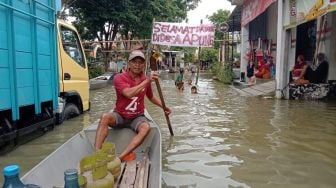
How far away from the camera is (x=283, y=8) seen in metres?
12.3

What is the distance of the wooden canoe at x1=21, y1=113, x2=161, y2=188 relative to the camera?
140 inches

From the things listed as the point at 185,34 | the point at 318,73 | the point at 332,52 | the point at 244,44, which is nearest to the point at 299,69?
the point at 318,73

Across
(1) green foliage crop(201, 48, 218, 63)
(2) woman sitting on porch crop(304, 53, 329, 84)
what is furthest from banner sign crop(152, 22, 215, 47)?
(1) green foliage crop(201, 48, 218, 63)

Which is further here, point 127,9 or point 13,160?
point 127,9

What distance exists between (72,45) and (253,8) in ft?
34.3

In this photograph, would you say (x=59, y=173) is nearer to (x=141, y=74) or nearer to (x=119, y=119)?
(x=119, y=119)

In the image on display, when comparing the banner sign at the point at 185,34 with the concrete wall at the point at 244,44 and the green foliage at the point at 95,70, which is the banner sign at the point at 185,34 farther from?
the green foliage at the point at 95,70

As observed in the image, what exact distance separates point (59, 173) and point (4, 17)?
2780 mm

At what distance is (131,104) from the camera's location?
5.28 meters

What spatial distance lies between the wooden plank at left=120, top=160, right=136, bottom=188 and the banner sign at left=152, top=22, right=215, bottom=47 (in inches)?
512

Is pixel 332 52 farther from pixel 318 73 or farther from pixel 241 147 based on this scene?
pixel 241 147

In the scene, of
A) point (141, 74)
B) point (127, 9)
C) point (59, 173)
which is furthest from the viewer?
point (127, 9)

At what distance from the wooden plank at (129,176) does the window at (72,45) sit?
4.64 meters

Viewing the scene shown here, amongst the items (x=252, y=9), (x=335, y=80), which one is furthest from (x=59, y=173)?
(x=252, y=9)
